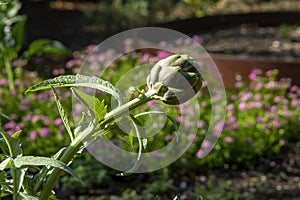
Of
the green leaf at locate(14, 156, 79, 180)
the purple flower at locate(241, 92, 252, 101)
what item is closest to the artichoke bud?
the green leaf at locate(14, 156, 79, 180)

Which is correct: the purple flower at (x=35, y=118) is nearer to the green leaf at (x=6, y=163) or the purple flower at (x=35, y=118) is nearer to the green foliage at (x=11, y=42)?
the green foliage at (x=11, y=42)

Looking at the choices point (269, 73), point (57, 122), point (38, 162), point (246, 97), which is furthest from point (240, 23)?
point (38, 162)

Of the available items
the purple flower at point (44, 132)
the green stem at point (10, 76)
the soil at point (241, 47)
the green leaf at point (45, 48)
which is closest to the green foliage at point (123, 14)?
the soil at point (241, 47)

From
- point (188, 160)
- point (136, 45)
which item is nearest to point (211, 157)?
point (188, 160)

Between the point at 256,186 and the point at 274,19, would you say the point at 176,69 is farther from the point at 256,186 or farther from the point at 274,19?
the point at 274,19

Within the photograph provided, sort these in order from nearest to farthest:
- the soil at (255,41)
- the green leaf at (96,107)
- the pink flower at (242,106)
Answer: the green leaf at (96,107), the pink flower at (242,106), the soil at (255,41)

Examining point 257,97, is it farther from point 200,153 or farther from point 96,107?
point 96,107

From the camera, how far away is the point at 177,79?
1.02m

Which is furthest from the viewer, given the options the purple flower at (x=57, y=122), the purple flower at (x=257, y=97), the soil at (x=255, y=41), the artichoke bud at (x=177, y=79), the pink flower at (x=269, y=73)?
the soil at (x=255, y=41)

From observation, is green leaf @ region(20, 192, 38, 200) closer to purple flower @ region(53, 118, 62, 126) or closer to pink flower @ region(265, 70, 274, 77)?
purple flower @ region(53, 118, 62, 126)

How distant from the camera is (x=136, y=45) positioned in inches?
225

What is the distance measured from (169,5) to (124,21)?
0.75m

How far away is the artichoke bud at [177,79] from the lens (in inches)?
40.2

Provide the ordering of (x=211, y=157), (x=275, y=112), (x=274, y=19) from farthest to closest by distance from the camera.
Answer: (x=274, y=19) → (x=275, y=112) → (x=211, y=157)
